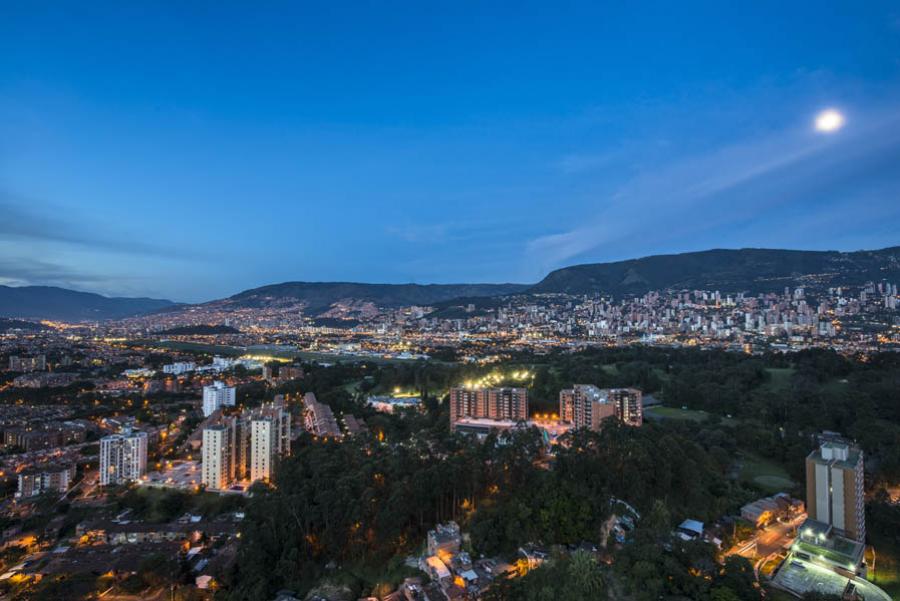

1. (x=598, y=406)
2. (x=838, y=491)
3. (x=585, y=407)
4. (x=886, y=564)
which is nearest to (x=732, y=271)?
(x=585, y=407)

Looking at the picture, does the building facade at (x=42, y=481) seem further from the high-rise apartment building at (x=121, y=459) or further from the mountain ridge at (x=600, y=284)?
the mountain ridge at (x=600, y=284)

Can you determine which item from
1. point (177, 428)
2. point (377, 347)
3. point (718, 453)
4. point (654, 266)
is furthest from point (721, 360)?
point (654, 266)

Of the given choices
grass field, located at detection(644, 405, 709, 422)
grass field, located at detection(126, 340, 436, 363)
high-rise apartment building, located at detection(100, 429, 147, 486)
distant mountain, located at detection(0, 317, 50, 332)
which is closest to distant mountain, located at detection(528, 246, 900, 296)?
grass field, located at detection(126, 340, 436, 363)

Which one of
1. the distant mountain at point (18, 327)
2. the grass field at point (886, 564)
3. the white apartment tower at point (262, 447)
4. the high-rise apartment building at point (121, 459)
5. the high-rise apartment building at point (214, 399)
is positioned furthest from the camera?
the distant mountain at point (18, 327)

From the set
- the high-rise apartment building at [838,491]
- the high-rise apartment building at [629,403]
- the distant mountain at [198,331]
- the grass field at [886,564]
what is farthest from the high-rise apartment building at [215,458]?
the distant mountain at [198,331]

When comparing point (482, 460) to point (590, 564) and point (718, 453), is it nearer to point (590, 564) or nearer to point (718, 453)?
point (590, 564)

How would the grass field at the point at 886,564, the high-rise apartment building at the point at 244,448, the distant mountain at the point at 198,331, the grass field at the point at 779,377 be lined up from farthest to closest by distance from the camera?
the distant mountain at the point at 198,331 < the grass field at the point at 779,377 < the high-rise apartment building at the point at 244,448 < the grass field at the point at 886,564
